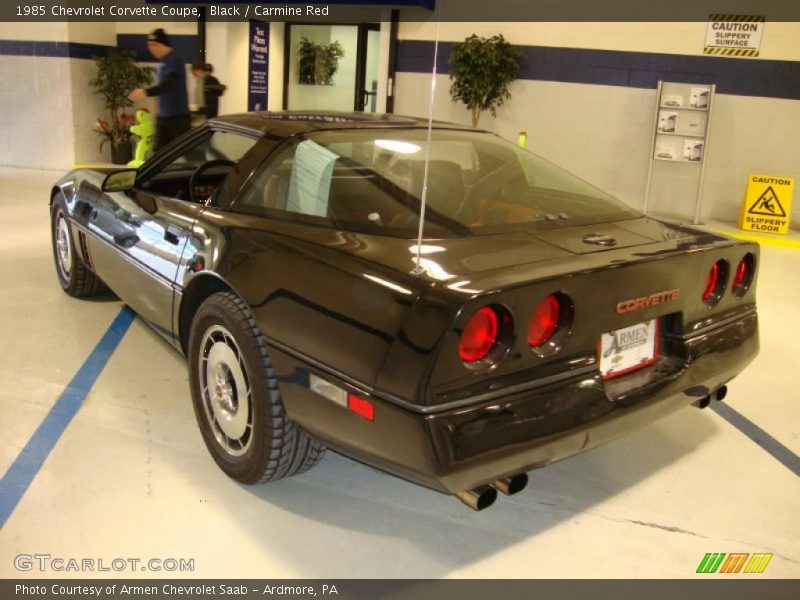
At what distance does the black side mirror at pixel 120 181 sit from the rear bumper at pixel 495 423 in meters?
1.62

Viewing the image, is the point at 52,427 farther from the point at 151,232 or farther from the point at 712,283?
the point at 712,283

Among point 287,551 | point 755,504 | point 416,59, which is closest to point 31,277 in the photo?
point 287,551

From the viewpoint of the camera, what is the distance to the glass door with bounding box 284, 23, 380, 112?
11.3m

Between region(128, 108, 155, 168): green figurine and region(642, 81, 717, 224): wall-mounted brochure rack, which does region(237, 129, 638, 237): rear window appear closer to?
region(128, 108, 155, 168): green figurine

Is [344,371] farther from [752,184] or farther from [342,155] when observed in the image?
[752,184]

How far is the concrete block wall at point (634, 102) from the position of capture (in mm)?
8680

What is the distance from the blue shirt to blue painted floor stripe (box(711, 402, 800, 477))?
4960 millimetres

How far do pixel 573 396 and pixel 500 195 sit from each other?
0.89 m

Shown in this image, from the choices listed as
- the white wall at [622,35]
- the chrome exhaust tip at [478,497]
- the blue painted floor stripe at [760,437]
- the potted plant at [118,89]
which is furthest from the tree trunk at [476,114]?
the chrome exhaust tip at [478,497]

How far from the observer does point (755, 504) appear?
2471 mm

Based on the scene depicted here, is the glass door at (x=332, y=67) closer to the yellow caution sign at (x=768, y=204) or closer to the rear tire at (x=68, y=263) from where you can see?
the yellow caution sign at (x=768, y=204)

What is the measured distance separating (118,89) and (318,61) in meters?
3.24

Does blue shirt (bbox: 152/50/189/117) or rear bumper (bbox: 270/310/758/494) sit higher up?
blue shirt (bbox: 152/50/189/117)

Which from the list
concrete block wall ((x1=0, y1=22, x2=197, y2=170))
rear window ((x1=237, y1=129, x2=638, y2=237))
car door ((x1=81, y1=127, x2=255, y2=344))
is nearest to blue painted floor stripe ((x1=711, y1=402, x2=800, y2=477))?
rear window ((x1=237, y1=129, x2=638, y2=237))
